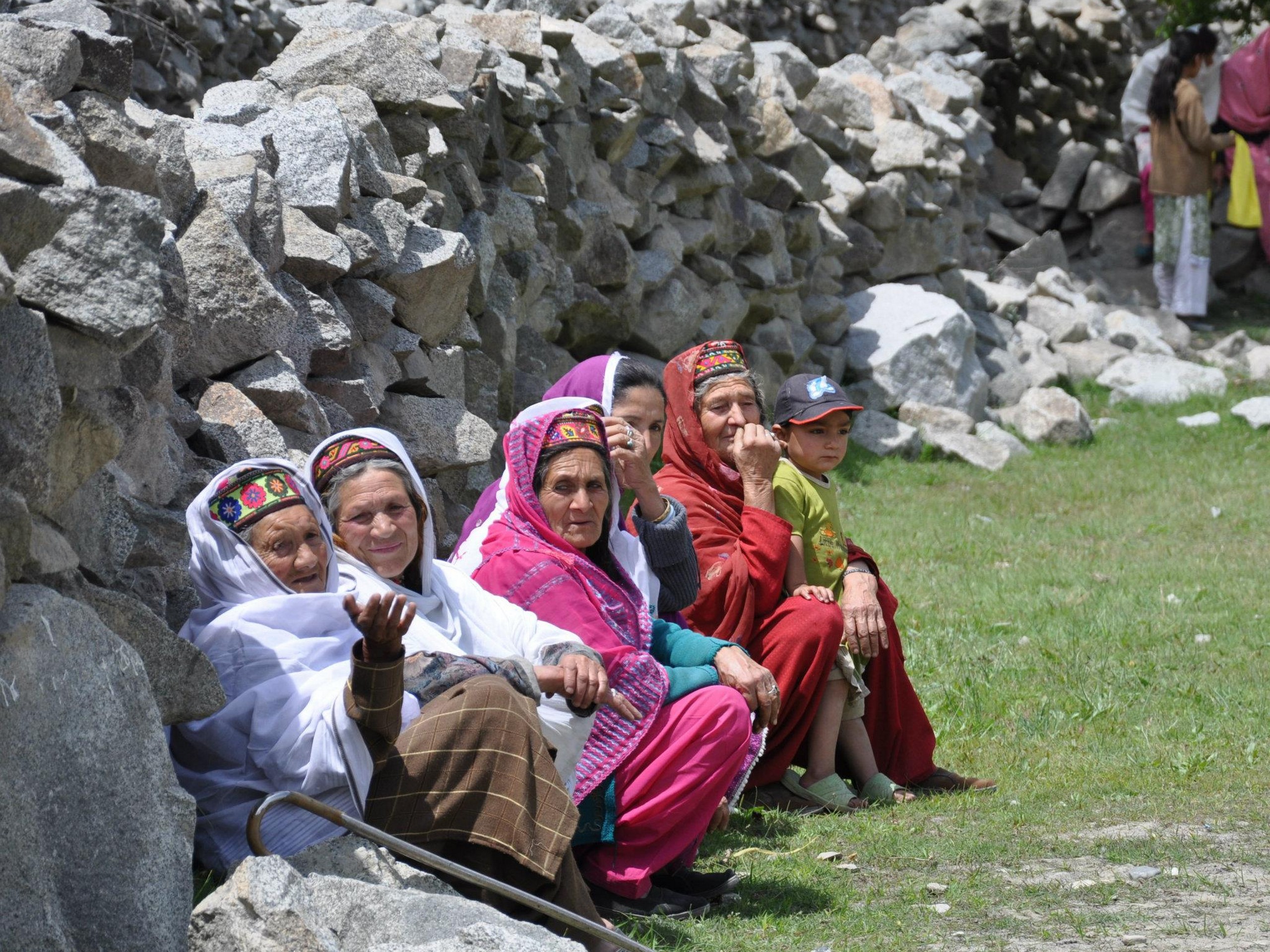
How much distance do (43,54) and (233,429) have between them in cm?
120

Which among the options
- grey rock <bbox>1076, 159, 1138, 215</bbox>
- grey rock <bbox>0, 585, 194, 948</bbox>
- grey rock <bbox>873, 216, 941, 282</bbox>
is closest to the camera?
grey rock <bbox>0, 585, 194, 948</bbox>

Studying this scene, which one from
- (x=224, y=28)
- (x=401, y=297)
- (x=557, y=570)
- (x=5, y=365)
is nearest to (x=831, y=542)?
(x=557, y=570)

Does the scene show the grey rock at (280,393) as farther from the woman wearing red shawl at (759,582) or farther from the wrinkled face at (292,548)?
the woman wearing red shawl at (759,582)

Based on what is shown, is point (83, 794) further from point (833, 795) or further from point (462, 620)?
point (833, 795)

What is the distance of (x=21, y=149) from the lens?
243 cm

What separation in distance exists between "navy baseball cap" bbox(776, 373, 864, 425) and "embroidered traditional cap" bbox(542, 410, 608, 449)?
3.58 feet

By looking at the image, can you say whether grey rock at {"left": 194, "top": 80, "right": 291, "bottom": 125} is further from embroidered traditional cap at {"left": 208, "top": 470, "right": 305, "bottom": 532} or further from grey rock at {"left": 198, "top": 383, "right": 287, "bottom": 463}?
embroidered traditional cap at {"left": 208, "top": 470, "right": 305, "bottom": 532}

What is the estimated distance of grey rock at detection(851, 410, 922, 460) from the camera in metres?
10.2

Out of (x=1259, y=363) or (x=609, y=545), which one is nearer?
(x=609, y=545)

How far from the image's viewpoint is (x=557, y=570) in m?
3.83

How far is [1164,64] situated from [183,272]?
12.8 m

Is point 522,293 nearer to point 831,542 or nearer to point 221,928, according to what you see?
point 831,542

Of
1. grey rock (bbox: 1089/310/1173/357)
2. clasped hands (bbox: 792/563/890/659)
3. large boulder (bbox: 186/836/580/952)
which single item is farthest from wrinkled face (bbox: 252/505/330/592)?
grey rock (bbox: 1089/310/1173/357)

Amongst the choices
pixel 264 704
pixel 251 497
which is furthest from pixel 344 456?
pixel 264 704
